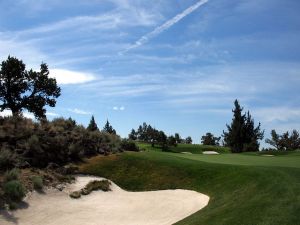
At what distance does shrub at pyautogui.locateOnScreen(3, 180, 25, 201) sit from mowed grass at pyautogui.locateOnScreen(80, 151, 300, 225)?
6.69m

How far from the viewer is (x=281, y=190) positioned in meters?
15.5

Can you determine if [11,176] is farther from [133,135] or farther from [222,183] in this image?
[133,135]

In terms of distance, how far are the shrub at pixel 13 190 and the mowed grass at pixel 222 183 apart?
21.9 feet

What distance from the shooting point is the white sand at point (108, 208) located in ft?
58.0

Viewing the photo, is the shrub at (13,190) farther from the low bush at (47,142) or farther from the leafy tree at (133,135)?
the leafy tree at (133,135)

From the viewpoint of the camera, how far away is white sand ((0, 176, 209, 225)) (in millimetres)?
17672

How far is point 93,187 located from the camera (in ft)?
73.9

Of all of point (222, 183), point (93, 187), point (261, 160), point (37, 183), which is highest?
point (261, 160)

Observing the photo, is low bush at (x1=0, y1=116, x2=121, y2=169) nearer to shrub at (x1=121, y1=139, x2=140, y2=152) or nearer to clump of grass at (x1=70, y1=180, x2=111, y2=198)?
shrub at (x1=121, y1=139, x2=140, y2=152)

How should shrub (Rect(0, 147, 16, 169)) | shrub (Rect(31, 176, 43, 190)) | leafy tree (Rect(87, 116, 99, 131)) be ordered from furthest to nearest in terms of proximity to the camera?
1. leafy tree (Rect(87, 116, 99, 131))
2. shrub (Rect(0, 147, 16, 169))
3. shrub (Rect(31, 176, 43, 190))

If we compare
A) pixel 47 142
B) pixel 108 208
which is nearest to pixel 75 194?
pixel 108 208

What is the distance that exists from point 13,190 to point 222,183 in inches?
377

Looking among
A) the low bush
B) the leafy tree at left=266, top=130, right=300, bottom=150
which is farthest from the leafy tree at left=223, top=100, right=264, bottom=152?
the low bush

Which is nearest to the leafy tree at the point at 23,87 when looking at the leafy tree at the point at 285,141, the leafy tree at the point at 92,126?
the leafy tree at the point at 92,126
